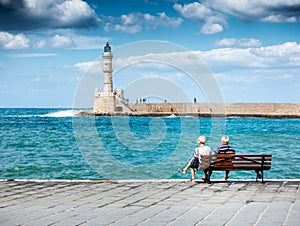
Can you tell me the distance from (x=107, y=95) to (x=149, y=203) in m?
71.6

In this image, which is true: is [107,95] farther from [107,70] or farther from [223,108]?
[223,108]

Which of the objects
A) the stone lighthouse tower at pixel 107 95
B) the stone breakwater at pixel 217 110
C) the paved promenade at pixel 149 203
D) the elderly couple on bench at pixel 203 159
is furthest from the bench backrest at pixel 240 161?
the stone breakwater at pixel 217 110

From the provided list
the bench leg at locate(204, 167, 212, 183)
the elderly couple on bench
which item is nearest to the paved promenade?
the bench leg at locate(204, 167, 212, 183)

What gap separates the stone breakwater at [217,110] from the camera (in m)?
89.9

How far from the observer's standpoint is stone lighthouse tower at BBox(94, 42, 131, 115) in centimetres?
7550

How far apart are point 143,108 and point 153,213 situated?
9250cm

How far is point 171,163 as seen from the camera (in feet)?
68.7

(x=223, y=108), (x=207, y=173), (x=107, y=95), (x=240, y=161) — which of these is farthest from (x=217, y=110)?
(x=207, y=173)

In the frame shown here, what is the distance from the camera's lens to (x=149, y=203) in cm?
809

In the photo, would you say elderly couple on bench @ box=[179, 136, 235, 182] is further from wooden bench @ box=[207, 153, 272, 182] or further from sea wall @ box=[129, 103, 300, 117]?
sea wall @ box=[129, 103, 300, 117]

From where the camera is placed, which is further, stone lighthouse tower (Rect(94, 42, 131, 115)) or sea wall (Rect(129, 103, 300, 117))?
sea wall (Rect(129, 103, 300, 117))

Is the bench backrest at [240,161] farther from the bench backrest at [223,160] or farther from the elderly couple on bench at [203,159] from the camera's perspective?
the elderly couple on bench at [203,159]

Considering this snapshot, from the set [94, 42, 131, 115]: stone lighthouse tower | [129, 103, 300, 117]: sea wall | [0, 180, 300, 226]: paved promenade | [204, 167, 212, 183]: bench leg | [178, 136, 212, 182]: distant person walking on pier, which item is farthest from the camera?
[129, 103, 300, 117]: sea wall

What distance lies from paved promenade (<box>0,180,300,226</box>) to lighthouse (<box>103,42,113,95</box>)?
6536 centimetres
